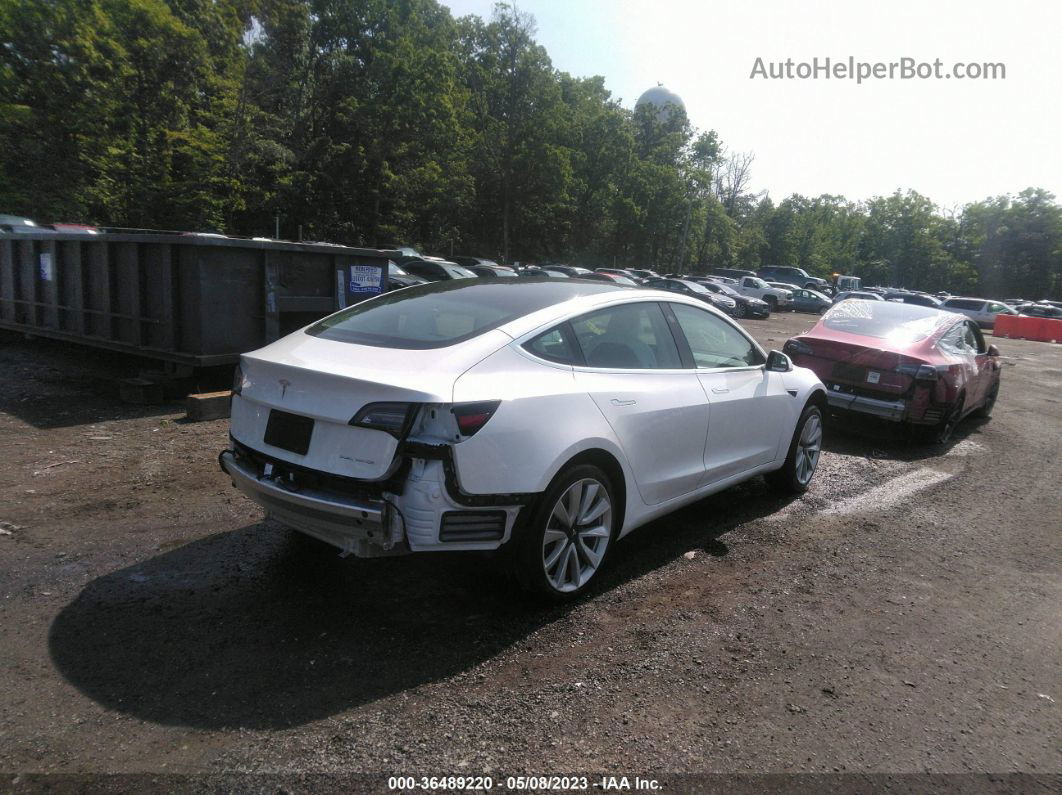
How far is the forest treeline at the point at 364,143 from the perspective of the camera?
23094mm

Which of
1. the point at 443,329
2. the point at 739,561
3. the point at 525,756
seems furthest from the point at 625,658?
the point at 443,329

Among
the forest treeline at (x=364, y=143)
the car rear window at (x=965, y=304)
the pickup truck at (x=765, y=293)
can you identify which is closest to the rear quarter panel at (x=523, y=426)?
the forest treeline at (x=364, y=143)

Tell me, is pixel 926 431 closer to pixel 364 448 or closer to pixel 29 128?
pixel 364 448

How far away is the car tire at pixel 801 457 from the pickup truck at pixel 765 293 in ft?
124

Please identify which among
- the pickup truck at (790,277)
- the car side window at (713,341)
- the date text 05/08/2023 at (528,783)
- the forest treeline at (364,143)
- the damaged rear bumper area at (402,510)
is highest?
the forest treeline at (364,143)

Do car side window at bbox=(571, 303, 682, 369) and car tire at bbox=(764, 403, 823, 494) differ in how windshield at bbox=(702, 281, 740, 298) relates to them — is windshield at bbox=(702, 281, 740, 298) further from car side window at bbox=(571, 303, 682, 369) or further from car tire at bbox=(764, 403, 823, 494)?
car side window at bbox=(571, 303, 682, 369)

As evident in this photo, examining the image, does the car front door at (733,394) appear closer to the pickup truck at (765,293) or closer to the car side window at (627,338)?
the car side window at (627,338)

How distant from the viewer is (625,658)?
319 cm

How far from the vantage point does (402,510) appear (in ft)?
9.81

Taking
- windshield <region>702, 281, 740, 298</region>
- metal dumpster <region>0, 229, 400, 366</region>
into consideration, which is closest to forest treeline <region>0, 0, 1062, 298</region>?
windshield <region>702, 281, 740, 298</region>

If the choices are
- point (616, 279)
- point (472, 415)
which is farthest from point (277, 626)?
point (616, 279)

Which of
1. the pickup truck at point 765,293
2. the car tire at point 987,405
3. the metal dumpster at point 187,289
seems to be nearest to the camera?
the metal dumpster at point 187,289

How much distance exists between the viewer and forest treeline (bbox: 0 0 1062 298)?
23.1 meters

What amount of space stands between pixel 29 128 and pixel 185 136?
4.60m
